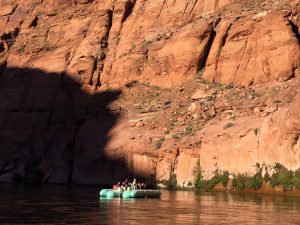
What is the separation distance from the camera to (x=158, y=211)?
42.2 meters

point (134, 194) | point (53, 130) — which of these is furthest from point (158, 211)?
point (53, 130)

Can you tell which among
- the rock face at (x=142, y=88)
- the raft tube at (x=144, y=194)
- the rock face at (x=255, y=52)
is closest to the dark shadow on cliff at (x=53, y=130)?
the rock face at (x=142, y=88)

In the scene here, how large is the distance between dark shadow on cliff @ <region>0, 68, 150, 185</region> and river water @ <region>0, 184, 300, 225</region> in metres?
28.1

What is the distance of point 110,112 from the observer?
91.1 metres

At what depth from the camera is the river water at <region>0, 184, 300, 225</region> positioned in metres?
35.8

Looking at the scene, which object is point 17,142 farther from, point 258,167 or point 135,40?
point 258,167

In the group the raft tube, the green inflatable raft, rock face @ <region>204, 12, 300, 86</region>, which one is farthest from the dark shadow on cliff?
the raft tube

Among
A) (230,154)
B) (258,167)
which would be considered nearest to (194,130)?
(230,154)

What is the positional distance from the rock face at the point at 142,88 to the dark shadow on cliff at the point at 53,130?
0.21 meters

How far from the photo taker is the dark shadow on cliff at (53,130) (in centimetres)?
8489

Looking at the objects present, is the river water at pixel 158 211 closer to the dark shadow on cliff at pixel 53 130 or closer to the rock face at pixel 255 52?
the rock face at pixel 255 52

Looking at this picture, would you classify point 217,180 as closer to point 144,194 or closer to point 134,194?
point 144,194

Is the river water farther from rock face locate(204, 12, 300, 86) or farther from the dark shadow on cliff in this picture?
the dark shadow on cliff

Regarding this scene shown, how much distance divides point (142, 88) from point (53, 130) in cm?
1593
